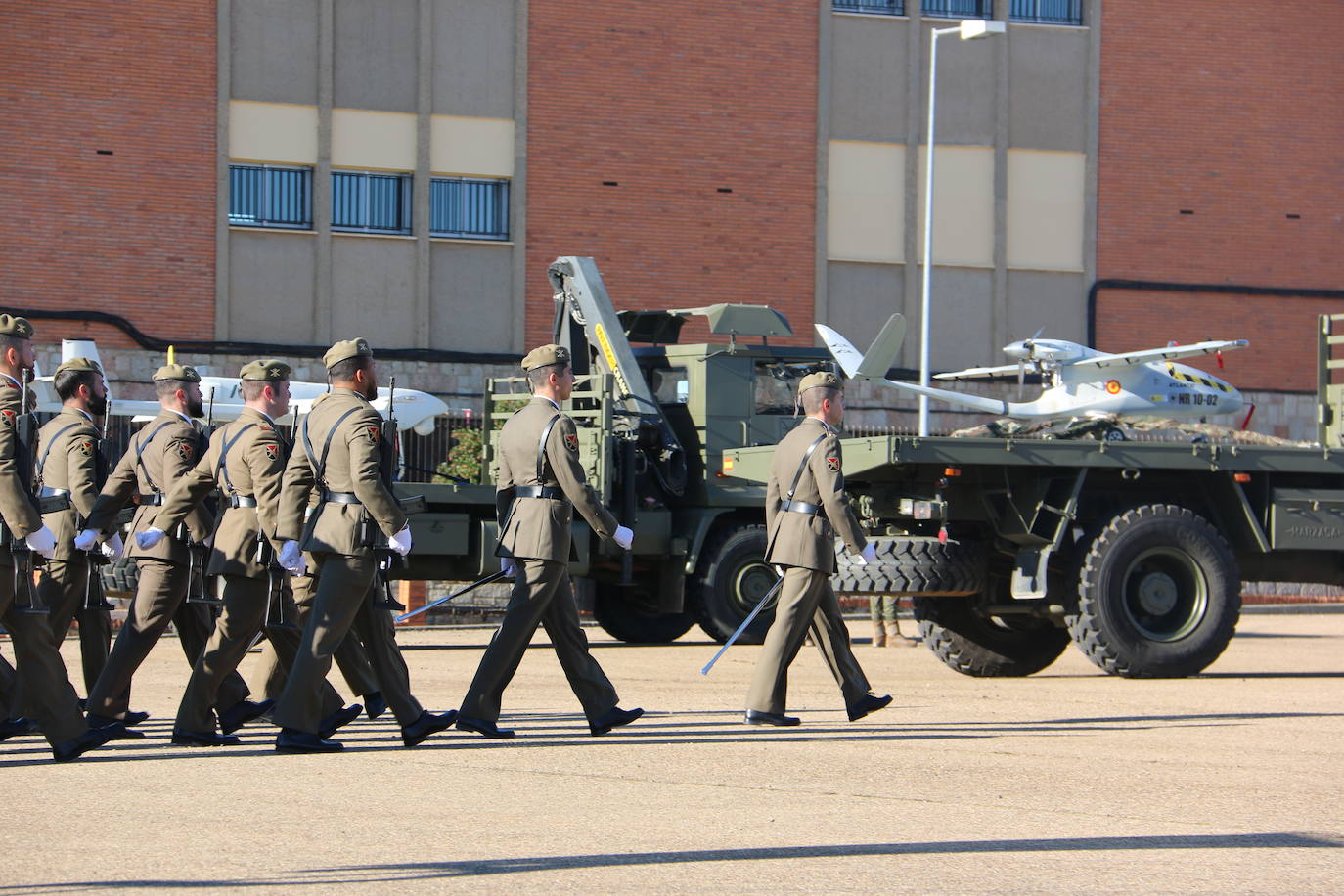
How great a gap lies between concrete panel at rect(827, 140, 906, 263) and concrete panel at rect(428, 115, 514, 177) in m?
5.63

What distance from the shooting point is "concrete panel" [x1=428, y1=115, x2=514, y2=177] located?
103ft

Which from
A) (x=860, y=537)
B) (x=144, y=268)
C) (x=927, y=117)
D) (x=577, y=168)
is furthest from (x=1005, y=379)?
(x=860, y=537)

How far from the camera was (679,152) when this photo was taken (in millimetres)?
32719

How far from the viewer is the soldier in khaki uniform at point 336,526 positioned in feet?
29.0

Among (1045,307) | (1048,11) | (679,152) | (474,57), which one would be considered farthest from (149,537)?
(1048,11)

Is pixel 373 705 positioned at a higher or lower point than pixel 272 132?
lower

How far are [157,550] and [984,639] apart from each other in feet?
22.8

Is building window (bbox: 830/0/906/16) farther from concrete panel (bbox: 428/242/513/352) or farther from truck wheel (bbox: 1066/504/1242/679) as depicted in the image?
truck wheel (bbox: 1066/504/1242/679)

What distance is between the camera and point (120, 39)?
30234mm

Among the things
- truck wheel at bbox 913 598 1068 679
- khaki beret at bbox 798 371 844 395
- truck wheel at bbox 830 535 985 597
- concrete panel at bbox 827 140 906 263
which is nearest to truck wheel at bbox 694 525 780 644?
truck wheel at bbox 913 598 1068 679

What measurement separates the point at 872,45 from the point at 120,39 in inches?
493

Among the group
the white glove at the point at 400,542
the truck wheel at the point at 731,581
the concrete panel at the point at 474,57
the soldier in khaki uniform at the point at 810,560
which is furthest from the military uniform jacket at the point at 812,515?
the concrete panel at the point at 474,57

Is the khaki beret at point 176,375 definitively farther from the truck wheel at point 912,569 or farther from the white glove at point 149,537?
the truck wheel at point 912,569

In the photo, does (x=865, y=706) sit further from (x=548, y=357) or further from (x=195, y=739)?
(x=195, y=739)
